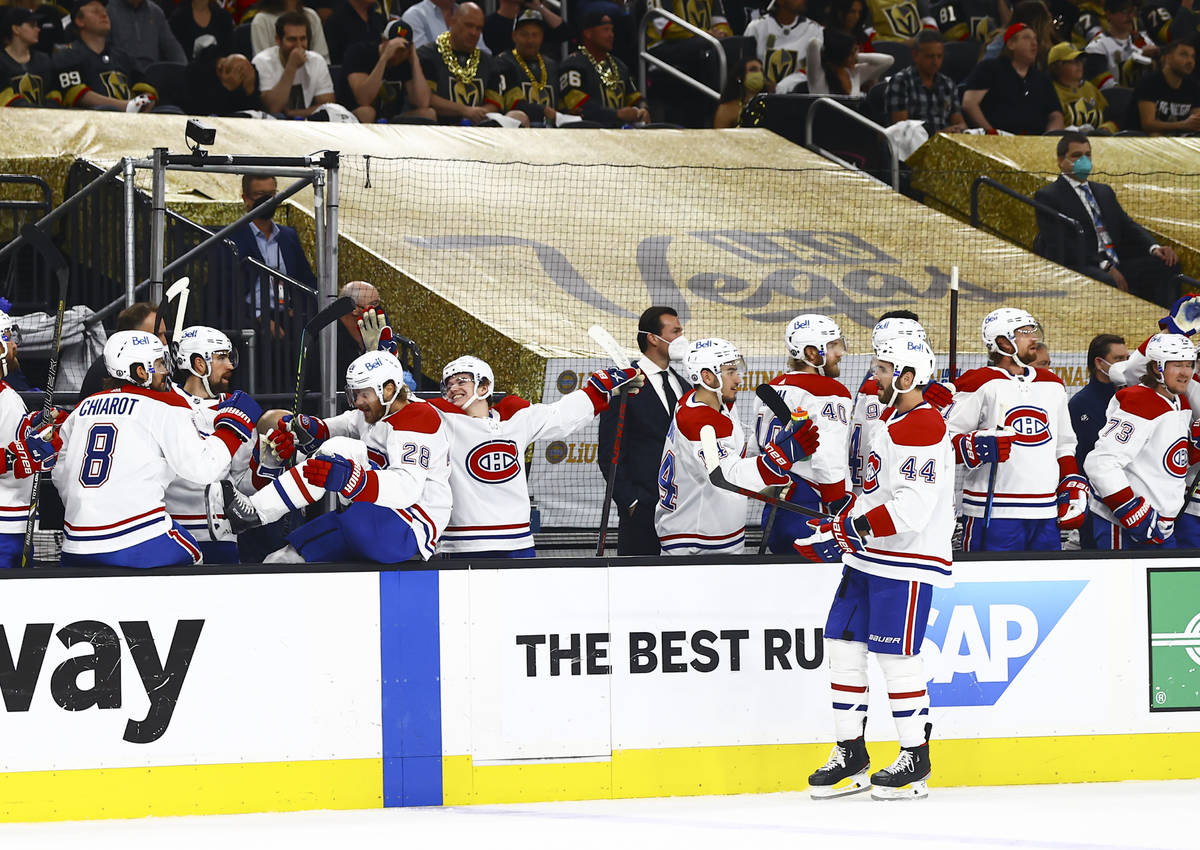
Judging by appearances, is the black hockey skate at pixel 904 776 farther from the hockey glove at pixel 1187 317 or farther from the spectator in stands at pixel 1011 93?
the spectator in stands at pixel 1011 93

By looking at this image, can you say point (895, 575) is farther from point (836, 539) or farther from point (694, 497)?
point (694, 497)

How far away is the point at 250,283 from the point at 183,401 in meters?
1.98

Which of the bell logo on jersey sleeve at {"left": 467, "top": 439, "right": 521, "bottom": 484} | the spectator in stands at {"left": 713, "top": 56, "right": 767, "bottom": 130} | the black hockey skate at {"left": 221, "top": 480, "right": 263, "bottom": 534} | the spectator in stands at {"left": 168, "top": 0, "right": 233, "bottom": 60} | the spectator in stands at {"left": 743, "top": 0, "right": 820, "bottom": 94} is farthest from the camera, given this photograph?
the spectator in stands at {"left": 743, "top": 0, "right": 820, "bottom": 94}

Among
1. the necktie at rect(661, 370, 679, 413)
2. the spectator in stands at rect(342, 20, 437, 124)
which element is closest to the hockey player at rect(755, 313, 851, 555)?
the necktie at rect(661, 370, 679, 413)

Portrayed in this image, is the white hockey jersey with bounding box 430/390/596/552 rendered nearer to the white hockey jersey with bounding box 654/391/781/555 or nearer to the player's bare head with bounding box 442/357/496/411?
the player's bare head with bounding box 442/357/496/411

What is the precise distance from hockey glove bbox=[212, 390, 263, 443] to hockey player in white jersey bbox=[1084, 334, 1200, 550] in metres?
3.25

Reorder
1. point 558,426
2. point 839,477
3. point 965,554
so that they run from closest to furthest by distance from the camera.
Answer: point 965,554
point 558,426
point 839,477

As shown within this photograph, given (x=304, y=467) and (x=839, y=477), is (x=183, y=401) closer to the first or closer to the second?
(x=304, y=467)

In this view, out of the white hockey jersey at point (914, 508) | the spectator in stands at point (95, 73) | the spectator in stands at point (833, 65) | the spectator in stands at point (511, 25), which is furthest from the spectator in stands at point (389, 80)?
the white hockey jersey at point (914, 508)

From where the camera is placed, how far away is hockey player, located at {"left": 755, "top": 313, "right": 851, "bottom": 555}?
6188 mm

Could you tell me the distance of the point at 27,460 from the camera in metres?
5.20

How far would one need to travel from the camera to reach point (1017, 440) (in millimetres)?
6246

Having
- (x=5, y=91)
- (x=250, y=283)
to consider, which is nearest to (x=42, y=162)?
(x=5, y=91)

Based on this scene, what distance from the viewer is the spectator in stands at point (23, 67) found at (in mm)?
8992
